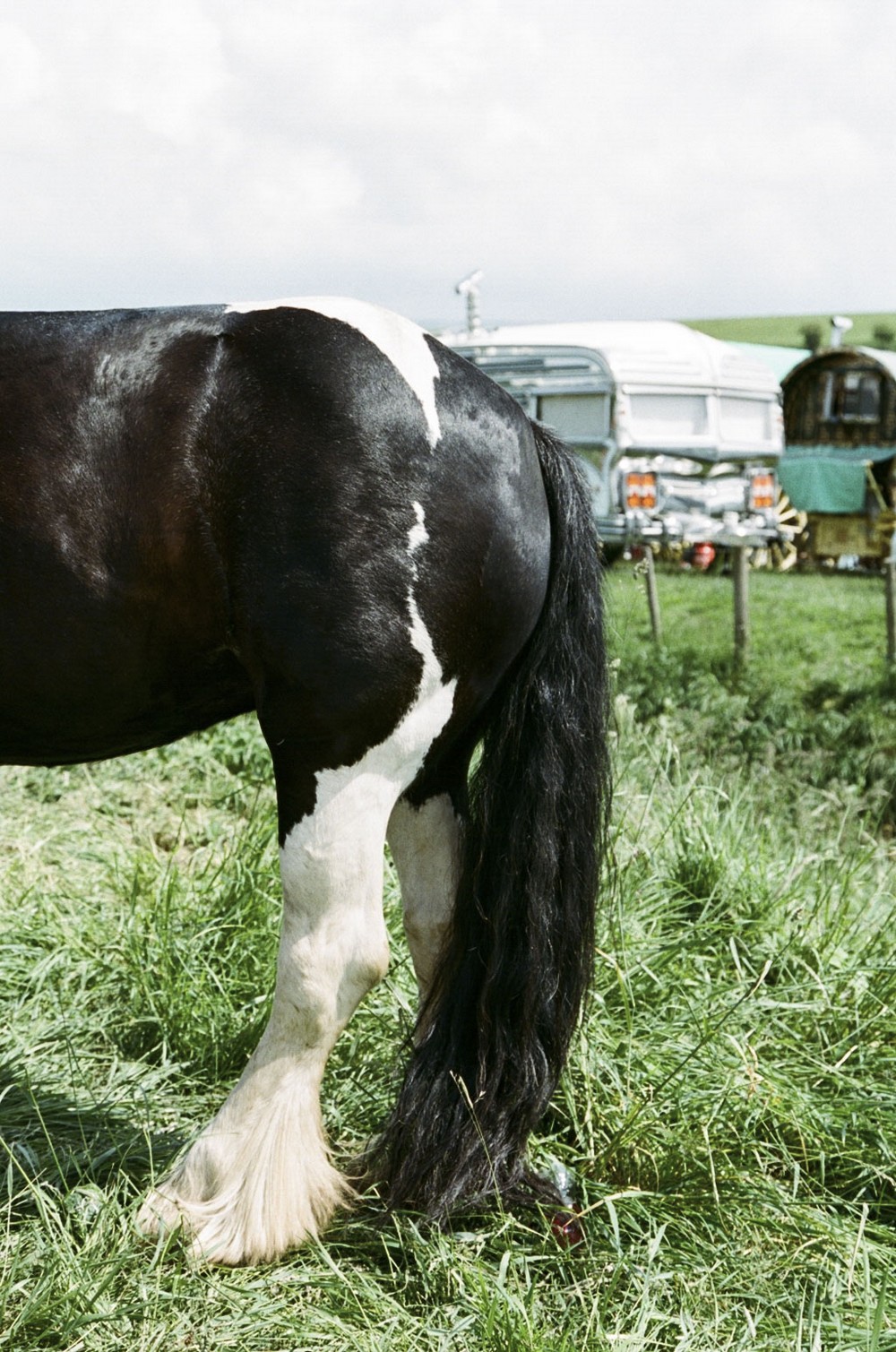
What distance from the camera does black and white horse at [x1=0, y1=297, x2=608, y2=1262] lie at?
2.24 m

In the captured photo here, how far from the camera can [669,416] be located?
1505cm

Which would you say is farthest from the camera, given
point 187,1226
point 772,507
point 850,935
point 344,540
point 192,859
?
point 772,507

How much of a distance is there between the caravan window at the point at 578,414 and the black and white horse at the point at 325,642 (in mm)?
12145

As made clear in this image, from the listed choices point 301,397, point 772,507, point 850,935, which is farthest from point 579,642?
Answer: point 772,507

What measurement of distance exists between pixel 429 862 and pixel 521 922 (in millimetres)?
245

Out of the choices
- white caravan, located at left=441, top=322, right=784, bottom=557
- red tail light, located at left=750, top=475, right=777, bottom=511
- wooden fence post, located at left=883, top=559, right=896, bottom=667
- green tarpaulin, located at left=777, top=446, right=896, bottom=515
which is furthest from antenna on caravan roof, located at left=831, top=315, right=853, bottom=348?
wooden fence post, located at left=883, top=559, right=896, bottom=667

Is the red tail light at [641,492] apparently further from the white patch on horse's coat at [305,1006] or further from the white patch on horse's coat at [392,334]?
the white patch on horse's coat at [305,1006]

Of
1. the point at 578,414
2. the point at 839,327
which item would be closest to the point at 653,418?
the point at 578,414

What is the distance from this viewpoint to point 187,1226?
7.88ft

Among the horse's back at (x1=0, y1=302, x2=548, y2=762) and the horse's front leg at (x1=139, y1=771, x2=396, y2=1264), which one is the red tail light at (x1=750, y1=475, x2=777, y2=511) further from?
the horse's front leg at (x1=139, y1=771, x2=396, y2=1264)

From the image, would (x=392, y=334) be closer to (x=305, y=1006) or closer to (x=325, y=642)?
(x=325, y=642)

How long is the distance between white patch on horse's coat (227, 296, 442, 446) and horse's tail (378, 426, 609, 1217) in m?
0.34

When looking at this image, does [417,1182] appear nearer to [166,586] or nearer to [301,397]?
[166,586]

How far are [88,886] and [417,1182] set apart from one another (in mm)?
1746
